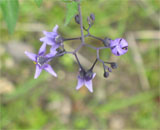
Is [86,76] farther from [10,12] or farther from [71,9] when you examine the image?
[10,12]

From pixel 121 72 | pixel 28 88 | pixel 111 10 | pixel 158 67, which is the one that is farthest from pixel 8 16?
pixel 158 67

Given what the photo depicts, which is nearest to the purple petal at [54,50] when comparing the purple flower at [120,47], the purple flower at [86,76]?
the purple flower at [86,76]

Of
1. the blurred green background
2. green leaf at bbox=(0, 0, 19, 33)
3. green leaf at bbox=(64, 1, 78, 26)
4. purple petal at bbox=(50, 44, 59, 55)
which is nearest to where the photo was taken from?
green leaf at bbox=(64, 1, 78, 26)

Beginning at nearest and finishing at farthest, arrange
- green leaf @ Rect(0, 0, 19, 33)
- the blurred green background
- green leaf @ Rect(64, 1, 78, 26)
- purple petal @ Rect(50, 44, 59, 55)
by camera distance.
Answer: green leaf @ Rect(64, 1, 78, 26), green leaf @ Rect(0, 0, 19, 33), purple petal @ Rect(50, 44, 59, 55), the blurred green background

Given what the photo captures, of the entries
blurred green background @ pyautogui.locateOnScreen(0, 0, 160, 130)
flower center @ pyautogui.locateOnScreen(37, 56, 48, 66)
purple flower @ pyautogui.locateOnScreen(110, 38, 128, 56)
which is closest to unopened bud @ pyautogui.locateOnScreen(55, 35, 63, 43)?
flower center @ pyautogui.locateOnScreen(37, 56, 48, 66)

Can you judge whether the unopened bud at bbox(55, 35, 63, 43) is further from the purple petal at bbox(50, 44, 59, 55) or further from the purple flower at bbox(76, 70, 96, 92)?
the purple flower at bbox(76, 70, 96, 92)

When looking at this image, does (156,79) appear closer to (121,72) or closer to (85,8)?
(121,72)
